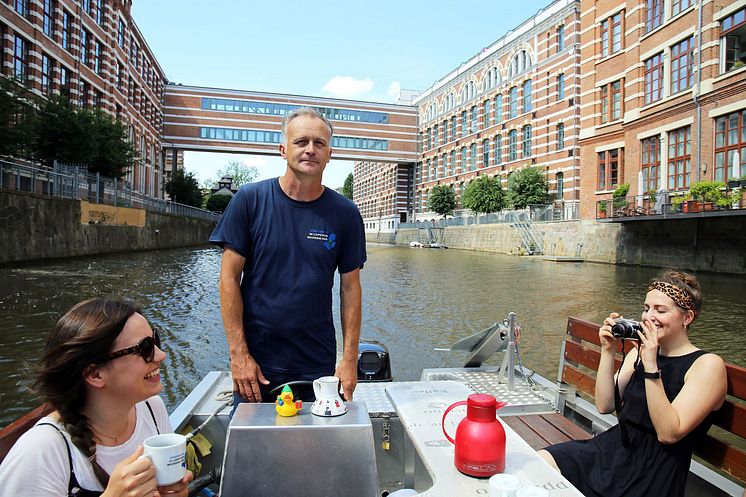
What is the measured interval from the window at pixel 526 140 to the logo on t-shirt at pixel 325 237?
40364mm

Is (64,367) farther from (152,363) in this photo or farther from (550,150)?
(550,150)

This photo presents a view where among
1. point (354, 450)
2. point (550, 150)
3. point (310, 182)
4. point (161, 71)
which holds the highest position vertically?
point (161, 71)

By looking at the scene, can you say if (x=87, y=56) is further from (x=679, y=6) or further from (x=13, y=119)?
(x=679, y=6)

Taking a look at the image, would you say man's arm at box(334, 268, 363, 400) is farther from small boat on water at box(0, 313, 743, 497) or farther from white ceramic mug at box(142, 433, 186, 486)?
white ceramic mug at box(142, 433, 186, 486)

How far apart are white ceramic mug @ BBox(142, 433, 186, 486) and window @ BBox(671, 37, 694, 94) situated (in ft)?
84.7

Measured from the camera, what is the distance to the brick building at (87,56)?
21.5m

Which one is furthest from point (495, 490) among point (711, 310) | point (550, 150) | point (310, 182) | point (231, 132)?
point (231, 132)

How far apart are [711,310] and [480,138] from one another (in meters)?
39.5

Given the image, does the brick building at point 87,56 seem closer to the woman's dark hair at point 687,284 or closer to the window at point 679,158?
the woman's dark hair at point 687,284

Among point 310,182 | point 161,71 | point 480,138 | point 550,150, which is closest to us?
point 310,182

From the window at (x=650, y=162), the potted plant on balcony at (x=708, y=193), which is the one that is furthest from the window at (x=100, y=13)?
the potted plant on balcony at (x=708, y=193)

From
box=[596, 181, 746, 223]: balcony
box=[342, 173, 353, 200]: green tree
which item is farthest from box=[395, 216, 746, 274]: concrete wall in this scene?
box=[342, 173, 353, 200]: green tree

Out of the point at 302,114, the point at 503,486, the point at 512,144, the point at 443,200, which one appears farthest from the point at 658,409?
the point at 443,200

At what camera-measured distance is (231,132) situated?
176ft
